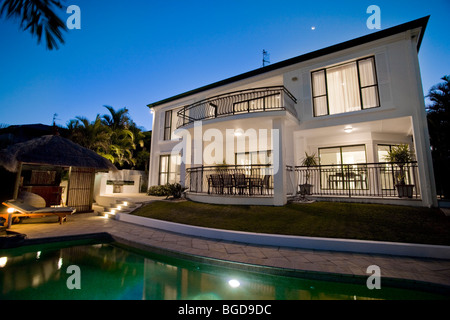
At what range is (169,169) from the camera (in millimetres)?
14977

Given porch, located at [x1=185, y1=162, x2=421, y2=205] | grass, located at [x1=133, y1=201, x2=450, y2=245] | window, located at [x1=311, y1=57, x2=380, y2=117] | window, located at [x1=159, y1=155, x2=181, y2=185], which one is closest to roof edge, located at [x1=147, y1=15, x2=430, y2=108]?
window, located at [x1=311, y1=57, x2=380, y2=117]

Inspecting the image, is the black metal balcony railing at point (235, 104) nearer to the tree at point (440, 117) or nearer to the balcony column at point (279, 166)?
the balcony column at point (279, 166)

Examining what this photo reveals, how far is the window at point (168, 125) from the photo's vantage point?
1574cm

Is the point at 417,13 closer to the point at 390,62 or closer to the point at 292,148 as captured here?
the point at 390,62

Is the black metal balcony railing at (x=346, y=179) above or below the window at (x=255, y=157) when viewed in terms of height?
below

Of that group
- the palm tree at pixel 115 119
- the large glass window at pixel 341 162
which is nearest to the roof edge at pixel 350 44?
the large glass window at pixel 341 162

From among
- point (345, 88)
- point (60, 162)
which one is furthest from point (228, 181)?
point (60, 162)

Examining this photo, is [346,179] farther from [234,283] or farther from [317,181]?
[234,283]

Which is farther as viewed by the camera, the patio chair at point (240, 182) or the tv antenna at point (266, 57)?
the tv antenna at point (266, 57)

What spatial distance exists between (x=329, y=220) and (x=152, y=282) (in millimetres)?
5433

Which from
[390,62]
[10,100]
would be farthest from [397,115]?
[10,100]

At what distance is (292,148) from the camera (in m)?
10.1

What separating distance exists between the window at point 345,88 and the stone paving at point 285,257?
6.94 m

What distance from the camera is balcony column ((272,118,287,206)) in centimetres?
816
